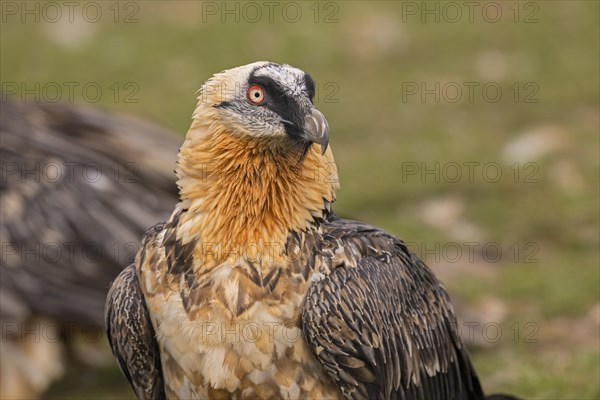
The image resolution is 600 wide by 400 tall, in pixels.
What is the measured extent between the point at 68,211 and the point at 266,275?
3324 millimetres

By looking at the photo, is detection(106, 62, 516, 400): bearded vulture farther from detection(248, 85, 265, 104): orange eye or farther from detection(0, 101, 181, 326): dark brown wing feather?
detection(0, 101, 181, 326): dark brown wing feather

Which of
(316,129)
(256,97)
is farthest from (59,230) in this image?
(316,129)

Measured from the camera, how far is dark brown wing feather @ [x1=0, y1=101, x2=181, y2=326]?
7527 millimetres

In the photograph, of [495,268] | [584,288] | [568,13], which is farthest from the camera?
[568,13]

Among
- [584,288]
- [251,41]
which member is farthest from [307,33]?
[584,288]

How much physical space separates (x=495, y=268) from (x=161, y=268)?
4.75 meters

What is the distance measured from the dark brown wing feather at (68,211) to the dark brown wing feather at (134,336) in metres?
2.37

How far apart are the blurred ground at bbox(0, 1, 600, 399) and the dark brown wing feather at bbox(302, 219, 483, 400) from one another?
1.71 m

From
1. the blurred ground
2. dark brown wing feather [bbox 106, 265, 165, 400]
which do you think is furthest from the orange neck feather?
the blurred ground

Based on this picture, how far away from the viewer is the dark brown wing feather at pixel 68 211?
753cm

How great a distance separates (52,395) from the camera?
802 centimetres

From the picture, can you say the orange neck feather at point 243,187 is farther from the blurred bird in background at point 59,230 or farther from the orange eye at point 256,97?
the blurred bird in background at point 59,230

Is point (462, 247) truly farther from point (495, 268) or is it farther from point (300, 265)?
point (300, 265)

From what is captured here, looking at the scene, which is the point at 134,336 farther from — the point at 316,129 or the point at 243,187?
the point at 316,129
